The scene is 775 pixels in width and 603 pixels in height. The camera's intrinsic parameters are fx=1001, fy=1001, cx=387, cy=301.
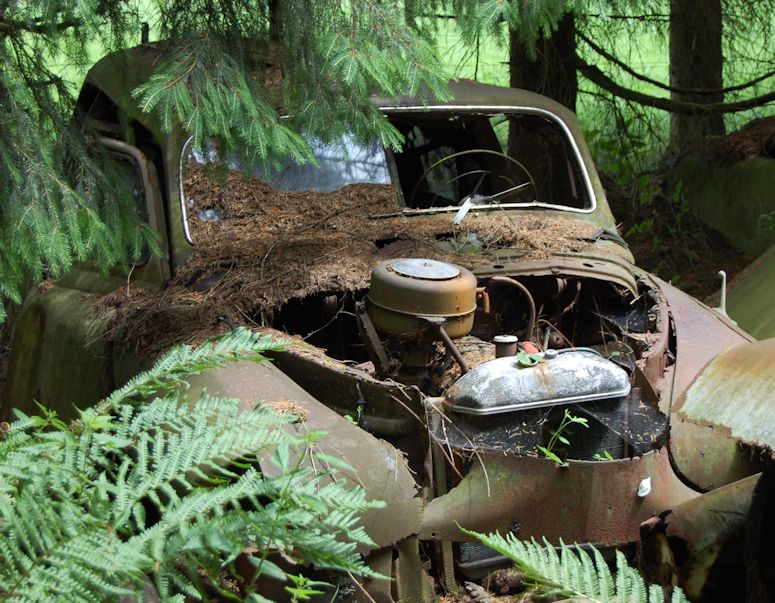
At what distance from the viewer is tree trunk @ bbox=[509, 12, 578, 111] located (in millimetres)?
7727

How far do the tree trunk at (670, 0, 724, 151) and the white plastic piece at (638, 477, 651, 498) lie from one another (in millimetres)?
5667

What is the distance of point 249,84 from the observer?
3896mm

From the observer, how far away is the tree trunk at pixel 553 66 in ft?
25.3

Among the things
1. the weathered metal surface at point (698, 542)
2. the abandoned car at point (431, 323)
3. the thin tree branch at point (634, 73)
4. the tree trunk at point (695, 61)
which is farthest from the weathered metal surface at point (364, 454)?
the tree trunk at point (695, 61)

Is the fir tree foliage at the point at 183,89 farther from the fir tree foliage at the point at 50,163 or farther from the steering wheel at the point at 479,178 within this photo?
the steering wheel at the point at 479,178

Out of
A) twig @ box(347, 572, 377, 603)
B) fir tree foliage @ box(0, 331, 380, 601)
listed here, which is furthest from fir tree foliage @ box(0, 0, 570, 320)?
twig @ box(347, 572, 377, 603)

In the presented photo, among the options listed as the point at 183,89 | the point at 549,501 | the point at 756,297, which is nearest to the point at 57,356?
the point at 183,89

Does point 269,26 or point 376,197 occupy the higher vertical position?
point 269,26

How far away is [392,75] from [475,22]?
752mm

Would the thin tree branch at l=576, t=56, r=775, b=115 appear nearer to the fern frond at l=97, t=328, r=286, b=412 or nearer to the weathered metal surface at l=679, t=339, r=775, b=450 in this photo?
the weathered metal surface at l=679, t=339, r=775, b=450

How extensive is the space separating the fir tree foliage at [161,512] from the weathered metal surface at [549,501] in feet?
1.67

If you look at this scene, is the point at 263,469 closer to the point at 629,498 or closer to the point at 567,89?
the point at 629,498

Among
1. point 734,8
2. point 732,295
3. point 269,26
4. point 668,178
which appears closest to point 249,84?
point 269,26

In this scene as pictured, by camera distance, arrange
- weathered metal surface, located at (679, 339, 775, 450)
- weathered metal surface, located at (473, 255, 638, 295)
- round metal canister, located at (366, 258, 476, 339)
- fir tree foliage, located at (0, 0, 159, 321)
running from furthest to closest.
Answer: weathered metal surface, located at (473, 255, 638, 295)
fir tree foliage, located at (0, 0, 159, 321)
round metal canister, located at (366, 258, 476, 339)
weathered metal surface, located at (679, 339, 775, 450)
